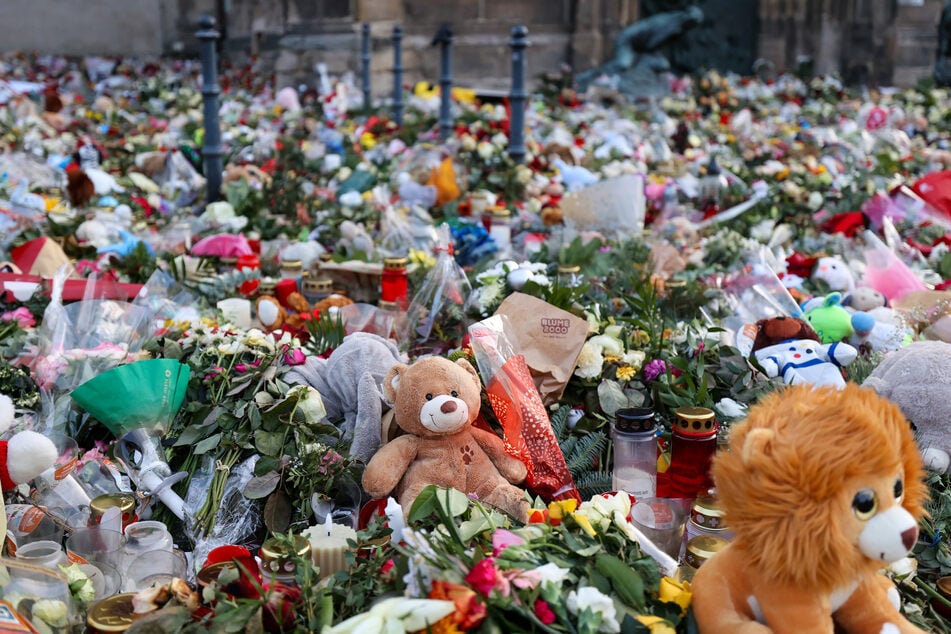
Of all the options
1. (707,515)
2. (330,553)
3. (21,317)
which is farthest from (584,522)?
(21,317)

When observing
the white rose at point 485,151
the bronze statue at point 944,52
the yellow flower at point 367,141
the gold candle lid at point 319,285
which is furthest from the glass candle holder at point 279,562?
the bronze statue at point 944,52

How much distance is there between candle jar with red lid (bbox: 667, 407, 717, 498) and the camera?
2445 millimetres

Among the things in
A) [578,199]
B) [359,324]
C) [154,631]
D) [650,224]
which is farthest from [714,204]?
[154,631]

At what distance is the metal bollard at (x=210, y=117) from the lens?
6270 millimetres

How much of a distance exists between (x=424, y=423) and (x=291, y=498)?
475 mm

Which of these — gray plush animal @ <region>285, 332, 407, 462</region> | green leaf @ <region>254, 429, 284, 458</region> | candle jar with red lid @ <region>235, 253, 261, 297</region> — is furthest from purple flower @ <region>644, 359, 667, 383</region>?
candle jar with red lid @ <region>235, 253, 261, 297</region>

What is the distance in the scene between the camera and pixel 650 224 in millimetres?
5867

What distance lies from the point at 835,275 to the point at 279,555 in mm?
2943

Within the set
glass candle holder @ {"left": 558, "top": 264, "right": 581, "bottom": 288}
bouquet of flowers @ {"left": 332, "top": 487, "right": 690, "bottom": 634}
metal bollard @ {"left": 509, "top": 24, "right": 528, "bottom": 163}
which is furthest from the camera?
metal bollard @ {"left": 509, "top": 24, "right": 528, "bottom": 163}

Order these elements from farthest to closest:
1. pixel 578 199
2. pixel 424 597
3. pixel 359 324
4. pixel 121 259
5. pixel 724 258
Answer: pixel 578 199 < pixel 724 258 < pixel 121 259 < pixel 359 324 < pixel 424 597

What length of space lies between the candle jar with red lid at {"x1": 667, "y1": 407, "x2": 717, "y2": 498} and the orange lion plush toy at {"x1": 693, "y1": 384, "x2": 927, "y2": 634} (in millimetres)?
708

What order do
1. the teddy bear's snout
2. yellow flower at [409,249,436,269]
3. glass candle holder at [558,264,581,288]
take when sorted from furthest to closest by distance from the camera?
yellow flower at [409,249,436,269]
glass candle holder at [558,264,581,288]
the teddy bear's snout

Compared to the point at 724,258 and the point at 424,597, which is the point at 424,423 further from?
the point at 724,258

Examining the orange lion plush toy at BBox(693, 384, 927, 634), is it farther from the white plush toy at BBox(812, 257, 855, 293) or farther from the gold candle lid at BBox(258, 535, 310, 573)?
the white plush toy at BBox(812, 257, 855, 293)
